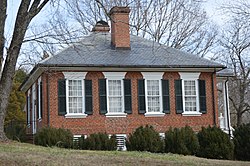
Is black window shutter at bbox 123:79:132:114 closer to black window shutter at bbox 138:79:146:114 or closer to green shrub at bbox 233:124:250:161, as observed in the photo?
black window shutter at bbox 138:79:146:114

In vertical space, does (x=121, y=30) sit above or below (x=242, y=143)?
above

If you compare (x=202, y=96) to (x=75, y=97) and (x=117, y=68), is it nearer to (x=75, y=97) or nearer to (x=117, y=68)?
(x=117, y=68)

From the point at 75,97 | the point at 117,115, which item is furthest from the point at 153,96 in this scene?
the point at 75,97

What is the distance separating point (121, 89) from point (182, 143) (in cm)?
545

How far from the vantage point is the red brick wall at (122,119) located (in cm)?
2527

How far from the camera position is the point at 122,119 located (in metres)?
25.9

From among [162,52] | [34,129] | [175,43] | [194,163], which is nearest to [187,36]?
[175,43]

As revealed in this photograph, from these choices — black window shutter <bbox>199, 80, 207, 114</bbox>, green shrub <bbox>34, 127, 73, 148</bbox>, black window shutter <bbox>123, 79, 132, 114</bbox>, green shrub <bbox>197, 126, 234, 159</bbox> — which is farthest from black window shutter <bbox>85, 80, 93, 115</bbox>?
green shrub <bbox>197, 126, 234, 159</bbox>

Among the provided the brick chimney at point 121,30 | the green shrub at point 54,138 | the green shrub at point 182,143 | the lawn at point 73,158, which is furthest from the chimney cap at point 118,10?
the lawn at point 73,158

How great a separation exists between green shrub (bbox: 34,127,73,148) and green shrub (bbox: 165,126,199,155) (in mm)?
4412

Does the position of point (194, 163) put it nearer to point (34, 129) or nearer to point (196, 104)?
point (196, 104)

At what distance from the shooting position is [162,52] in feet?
92.9

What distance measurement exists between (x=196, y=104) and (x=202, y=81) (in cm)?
129

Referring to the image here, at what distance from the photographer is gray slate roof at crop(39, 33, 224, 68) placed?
84.5ft
